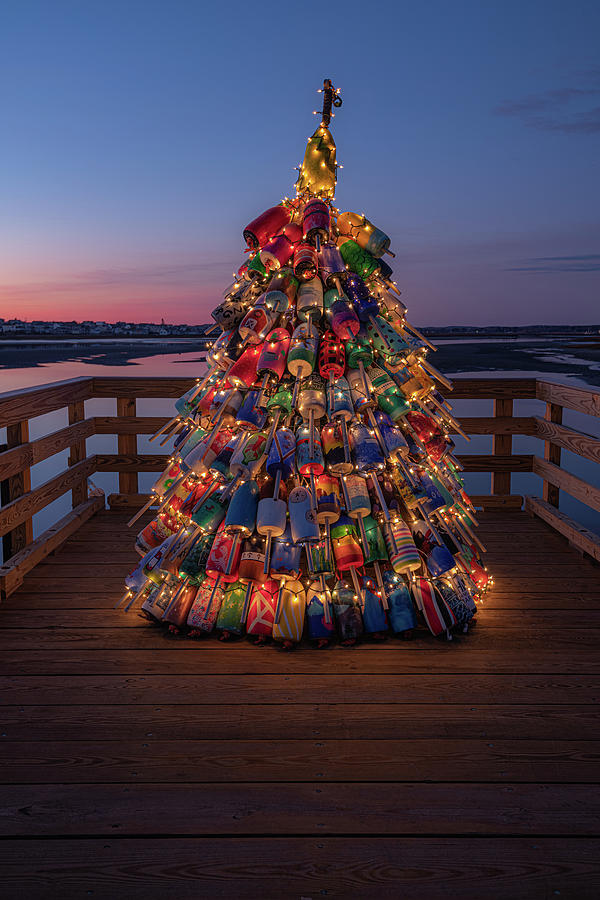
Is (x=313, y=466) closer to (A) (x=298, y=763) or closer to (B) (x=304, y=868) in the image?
(A) (x=298, y=763)

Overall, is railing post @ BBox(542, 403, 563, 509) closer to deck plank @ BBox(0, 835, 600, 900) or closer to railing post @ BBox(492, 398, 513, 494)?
railing post @ BBox(492, 398, 513, 494)

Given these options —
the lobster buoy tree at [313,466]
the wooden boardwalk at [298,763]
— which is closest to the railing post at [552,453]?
the lobster buoy tree at [313,466]

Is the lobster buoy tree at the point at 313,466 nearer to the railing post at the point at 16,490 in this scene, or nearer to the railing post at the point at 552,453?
the railing post at the point at 16,490

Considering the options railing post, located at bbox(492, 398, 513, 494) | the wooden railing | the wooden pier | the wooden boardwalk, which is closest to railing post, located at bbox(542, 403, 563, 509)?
the wooden railing

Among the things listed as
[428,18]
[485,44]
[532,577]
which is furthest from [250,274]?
[485,44]

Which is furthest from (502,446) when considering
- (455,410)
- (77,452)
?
(455,410)

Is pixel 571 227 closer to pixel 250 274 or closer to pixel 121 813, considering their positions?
pixel 250 274

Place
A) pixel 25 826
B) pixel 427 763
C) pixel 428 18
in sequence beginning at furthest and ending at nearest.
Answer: pixel 428 18, pixel 427 763, pixel 25 826

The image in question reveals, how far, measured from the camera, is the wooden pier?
4.55 ft

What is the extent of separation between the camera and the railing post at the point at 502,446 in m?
4.54

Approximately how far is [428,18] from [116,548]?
17.8ft

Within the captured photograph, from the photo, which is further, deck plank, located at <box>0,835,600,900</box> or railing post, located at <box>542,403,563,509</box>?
railing post, located at <box>542,403,563,509</box>

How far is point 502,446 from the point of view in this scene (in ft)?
15.0

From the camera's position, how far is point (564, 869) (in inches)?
54.4
